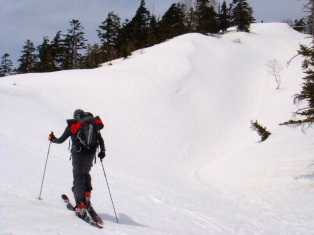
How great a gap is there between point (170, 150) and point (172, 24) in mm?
46305

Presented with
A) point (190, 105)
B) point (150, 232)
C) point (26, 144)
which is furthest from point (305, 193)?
point (190, 105)

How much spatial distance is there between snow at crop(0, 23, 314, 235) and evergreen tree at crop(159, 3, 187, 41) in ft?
44.0

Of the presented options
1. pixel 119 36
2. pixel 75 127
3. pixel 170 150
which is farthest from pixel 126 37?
pixel 75 127

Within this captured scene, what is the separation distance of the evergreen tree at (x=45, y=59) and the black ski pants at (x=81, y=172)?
4145 centimetres

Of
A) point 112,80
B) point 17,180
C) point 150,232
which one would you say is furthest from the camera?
point 112,80

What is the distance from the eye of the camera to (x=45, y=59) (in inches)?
1868

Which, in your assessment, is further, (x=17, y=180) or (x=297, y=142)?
(x=297, y=142)

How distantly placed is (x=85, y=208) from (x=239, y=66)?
36790mm

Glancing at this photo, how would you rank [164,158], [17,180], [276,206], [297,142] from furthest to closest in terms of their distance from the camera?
[164,158] < [297,142] < [276,206] < [17,180]

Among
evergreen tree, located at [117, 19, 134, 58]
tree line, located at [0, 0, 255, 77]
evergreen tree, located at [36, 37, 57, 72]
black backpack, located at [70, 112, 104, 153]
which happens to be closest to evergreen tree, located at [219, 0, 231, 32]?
tree line, located at [0, 0, 255, 77]

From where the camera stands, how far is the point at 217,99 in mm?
29609

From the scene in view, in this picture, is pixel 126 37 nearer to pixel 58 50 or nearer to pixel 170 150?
pixel 58 50

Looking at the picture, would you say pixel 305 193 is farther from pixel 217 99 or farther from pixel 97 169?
pixel 217 99

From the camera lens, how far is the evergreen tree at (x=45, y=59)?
44391mm
